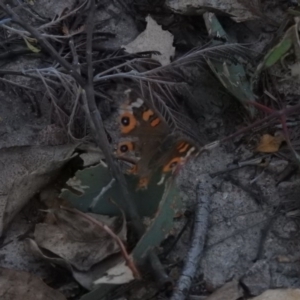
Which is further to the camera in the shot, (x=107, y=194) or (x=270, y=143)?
(x=270, y=143)

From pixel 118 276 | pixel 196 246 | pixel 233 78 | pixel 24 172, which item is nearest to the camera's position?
pixel 118 276

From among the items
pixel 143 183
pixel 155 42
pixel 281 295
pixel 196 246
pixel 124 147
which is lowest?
pixel 281 295

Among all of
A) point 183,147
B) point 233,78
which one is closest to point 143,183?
point 183,147

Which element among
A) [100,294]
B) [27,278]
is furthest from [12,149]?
[100,294]

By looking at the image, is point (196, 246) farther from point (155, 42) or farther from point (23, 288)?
point (155, 42)

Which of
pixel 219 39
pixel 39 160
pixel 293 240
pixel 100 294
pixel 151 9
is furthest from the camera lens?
pixel 151 9

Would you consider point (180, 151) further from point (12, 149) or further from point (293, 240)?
point (12, 149)
